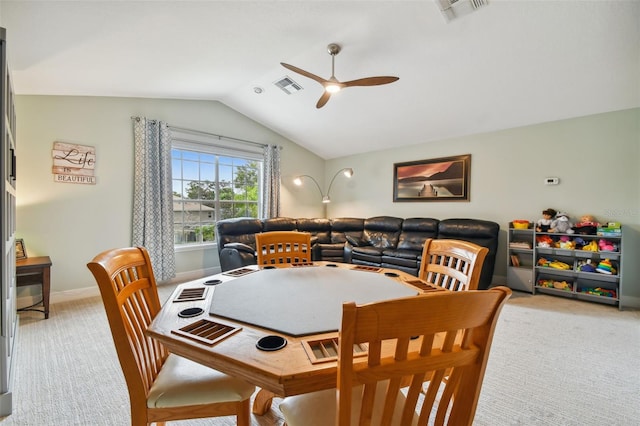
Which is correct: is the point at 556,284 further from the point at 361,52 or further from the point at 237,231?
the point at 237,231

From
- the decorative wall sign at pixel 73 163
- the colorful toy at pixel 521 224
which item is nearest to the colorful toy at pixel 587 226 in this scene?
the colorful toy at pixel 521 224

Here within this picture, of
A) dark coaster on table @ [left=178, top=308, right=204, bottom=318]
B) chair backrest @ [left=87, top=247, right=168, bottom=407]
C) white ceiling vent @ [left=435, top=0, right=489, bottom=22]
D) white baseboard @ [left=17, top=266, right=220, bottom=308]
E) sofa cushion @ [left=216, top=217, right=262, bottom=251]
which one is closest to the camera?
chair backrest @ [left=87, top=247, right=168, bottom=407]

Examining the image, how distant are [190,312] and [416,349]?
84 centimetres

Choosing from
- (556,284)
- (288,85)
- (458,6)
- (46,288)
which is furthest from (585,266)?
(46,288)

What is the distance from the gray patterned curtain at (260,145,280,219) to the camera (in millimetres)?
5379

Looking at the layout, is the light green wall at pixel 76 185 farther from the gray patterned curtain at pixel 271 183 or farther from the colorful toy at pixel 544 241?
the colorful toy at pixel 544 241

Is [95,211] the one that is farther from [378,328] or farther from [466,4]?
[466,4]

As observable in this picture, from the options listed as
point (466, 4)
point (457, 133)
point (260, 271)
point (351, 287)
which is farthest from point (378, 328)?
point (457, 133)

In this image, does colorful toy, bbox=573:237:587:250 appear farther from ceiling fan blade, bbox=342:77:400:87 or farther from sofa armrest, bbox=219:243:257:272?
sofa armrest, bbox=219:243:257:272

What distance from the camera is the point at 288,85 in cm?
400

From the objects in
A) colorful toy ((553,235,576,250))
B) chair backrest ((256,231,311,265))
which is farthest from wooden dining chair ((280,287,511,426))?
colorful toy ((553,235,576,250))

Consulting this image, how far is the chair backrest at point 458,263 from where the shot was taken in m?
1.44

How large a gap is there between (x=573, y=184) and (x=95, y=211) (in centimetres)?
618

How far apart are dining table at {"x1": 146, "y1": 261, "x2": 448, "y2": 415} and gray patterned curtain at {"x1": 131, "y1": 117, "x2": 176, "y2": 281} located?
290cm
